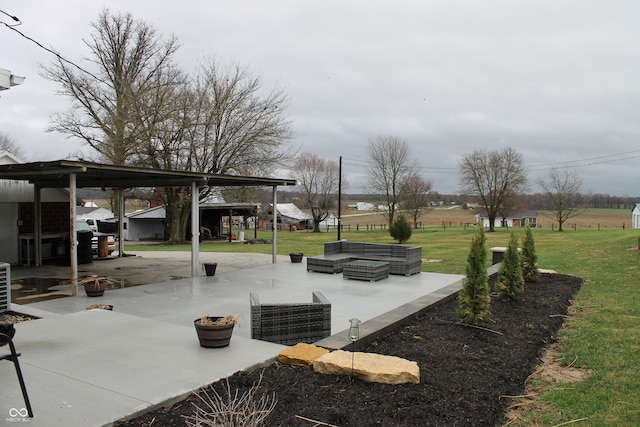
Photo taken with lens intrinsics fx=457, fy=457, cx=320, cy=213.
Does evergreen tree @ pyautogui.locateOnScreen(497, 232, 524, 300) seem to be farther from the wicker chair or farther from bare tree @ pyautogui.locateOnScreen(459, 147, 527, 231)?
bare tree @ pyautogui.locateOnScreen(459, 147, 527, 231)

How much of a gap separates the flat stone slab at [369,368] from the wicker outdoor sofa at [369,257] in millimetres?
7109

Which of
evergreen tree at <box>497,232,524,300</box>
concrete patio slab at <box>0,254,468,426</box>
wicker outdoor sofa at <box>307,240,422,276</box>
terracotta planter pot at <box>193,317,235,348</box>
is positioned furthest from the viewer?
wicker outdoor sofa at <box>307,240,422,276</box>

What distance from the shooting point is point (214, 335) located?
462 centimetres

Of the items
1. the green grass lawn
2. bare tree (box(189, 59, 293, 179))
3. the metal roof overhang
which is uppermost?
bare tree (box(189, 59, 293, 179))

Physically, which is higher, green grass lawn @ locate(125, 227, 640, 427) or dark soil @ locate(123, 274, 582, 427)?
dark soil @ locate(123, 274, 582, 427)

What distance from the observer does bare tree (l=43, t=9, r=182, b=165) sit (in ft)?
73.0

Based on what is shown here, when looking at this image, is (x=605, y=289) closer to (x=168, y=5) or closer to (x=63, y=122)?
(x=168, y=5)

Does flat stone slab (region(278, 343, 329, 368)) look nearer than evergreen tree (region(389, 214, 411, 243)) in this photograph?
Yes

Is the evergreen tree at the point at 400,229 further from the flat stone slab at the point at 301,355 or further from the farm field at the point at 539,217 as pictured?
the farm field at the point at 539,217

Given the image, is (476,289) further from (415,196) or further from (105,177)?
(415,196)

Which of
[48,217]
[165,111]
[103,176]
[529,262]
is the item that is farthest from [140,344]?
[165,111]

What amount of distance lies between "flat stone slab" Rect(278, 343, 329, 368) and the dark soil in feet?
0.24

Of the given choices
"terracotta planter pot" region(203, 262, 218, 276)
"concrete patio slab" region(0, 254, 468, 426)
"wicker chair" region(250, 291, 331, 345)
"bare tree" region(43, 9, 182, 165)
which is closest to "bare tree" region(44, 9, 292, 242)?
"bare tree" region(43, 9, 182, 165)

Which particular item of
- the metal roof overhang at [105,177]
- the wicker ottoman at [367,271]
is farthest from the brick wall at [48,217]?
the wicker ottoman at [367,271]
